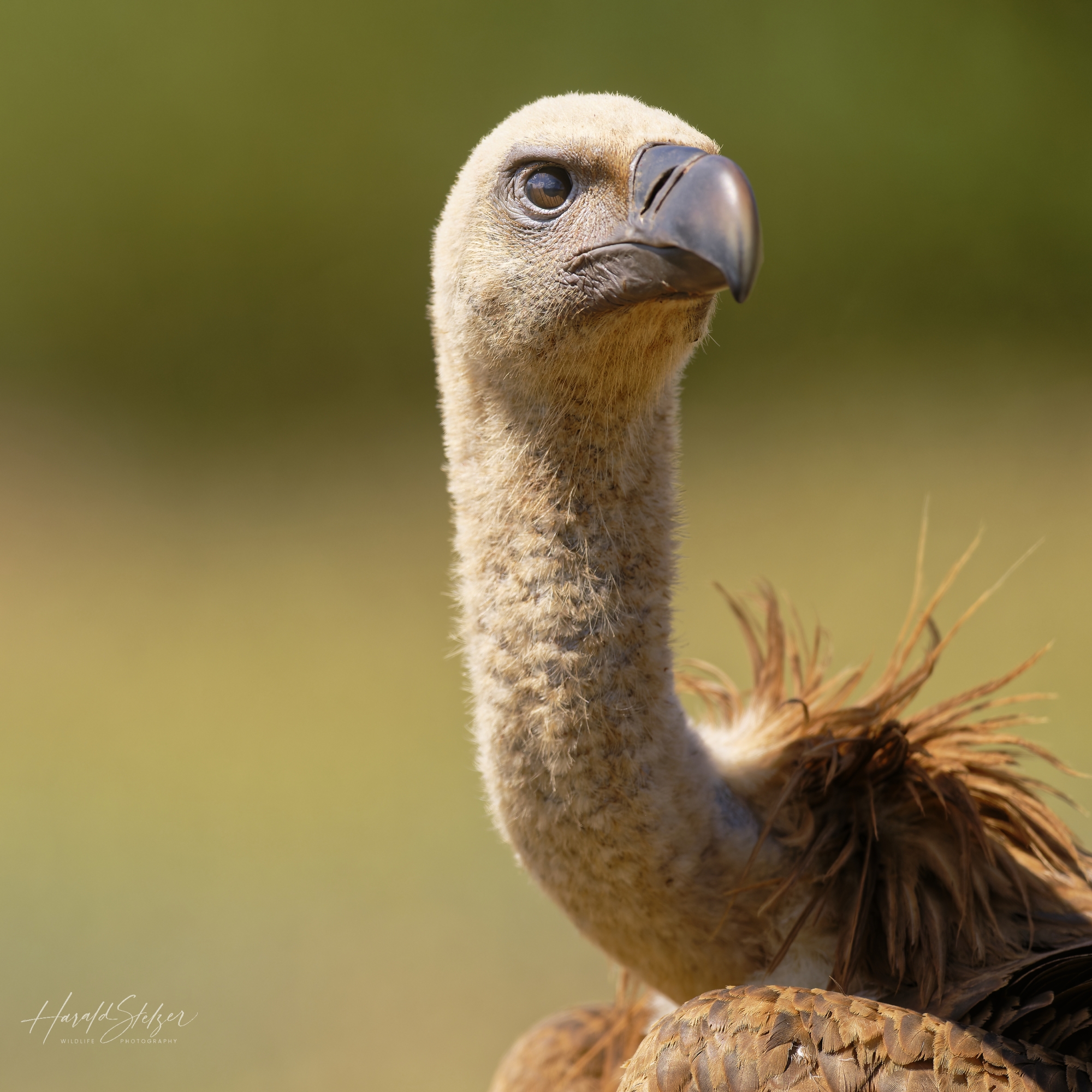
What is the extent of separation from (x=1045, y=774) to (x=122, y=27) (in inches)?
161

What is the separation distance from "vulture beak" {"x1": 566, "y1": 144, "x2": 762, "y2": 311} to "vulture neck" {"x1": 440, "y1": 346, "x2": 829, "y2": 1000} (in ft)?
0.33

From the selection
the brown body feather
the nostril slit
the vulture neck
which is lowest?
the brown body feather

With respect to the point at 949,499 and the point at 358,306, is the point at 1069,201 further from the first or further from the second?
the point at 358,306

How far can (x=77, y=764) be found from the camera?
360 centimetres

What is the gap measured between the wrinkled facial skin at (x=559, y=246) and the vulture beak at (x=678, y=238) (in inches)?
0.5

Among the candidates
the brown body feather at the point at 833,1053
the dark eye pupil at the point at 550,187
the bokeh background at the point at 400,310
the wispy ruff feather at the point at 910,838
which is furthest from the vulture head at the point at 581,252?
the bokeh background at the point at 400,310

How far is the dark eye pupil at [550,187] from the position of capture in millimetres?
1033

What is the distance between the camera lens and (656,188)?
95 cm

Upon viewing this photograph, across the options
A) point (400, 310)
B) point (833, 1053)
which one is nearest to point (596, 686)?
point (833, 1053)

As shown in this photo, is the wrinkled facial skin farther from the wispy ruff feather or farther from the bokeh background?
the bokeh background

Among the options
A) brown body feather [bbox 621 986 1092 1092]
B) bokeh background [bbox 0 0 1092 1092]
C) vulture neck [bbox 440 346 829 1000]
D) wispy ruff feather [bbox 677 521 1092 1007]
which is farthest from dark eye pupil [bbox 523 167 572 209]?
bokeh background [bbox 0 0 1092 1092]

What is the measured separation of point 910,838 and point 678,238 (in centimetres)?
59

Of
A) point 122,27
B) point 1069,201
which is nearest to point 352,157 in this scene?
point 122,27

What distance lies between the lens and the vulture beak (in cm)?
88
